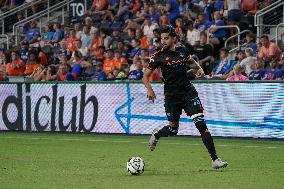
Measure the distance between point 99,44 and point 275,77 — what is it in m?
8.28

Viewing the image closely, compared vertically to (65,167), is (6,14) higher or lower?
higher

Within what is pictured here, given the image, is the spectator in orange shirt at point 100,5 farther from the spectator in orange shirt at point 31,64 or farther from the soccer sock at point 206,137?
the soccer sock at point 206,137

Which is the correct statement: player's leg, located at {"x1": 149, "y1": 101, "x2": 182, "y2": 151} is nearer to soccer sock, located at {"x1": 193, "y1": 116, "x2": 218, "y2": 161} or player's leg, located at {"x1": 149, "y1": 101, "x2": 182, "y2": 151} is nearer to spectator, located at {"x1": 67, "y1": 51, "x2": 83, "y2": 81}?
soccer sock, located at {"x1": 193, "y1": 116, "x2": 218, "y2": 161}

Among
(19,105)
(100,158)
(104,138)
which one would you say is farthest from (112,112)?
(100,158)

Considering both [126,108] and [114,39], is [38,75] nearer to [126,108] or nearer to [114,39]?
[114,39]

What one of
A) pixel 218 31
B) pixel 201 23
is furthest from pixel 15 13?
pixel 218 31

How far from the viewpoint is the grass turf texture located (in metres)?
11.0

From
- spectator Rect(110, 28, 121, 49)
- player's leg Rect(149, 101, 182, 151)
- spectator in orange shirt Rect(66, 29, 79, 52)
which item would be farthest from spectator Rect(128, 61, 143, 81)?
player's leg Rect(149, 101, 182, 151)

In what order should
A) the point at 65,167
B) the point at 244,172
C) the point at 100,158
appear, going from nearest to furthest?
1. the point at 244,172
2. the point at 65,167
3. the point at 100,158

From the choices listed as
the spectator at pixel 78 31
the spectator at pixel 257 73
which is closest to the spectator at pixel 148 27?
the spectator at pixel 78 31

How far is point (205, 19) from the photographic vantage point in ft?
82.0

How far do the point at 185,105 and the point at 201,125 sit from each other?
55cm

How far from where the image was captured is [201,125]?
12875 mm

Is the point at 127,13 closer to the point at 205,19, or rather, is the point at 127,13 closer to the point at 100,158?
the point at 205,19
